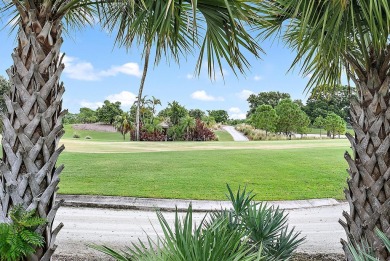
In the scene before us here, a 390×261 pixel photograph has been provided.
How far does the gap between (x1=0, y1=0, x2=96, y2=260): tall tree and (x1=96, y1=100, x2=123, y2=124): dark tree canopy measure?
132 ft

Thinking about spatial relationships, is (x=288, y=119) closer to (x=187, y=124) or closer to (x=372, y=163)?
(x=187, y=124)

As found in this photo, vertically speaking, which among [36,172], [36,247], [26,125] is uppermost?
[26,125]

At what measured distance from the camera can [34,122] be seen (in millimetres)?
2537

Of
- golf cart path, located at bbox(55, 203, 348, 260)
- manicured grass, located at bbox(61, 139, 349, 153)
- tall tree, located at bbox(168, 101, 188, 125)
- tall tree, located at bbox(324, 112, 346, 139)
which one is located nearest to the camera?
golf cart path, located at bbox(55, 203, 348, 260)

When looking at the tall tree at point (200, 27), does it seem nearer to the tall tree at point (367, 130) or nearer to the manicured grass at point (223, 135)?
the tall tree at point (367, 130)

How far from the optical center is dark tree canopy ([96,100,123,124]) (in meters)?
42.5

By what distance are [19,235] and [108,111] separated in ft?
136

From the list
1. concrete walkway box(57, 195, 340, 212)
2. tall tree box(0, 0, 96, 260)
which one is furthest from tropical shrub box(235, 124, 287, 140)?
tall tree box(0, 0, 96, 260)

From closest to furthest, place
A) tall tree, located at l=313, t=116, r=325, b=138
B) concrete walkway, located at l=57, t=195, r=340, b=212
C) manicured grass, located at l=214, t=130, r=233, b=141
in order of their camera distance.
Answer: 1. concrete walkway, located at l=57, t=195, r=340, b=212
2. manicured grass, located at l=214, t=130, r=233, b=141
3. tall tree, located at l=313, t=116, r=325, b=138

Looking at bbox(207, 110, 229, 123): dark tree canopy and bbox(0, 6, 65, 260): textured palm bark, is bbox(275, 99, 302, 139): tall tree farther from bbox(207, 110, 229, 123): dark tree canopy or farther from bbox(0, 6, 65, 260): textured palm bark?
bbox(0, 6, 65, 260): textured palm bark

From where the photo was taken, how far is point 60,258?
3.78m

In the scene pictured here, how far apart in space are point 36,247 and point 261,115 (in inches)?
1253

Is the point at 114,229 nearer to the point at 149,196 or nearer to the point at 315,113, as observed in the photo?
the point at 149,196

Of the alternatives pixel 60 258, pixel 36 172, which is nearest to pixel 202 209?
pixel 60 258
